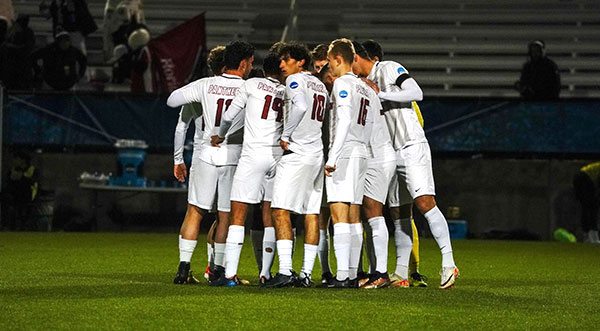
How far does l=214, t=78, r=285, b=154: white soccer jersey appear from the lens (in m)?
8.83

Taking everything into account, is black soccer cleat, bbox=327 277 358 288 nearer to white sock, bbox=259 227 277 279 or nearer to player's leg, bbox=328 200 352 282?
player's leg, bbox=328 200 352 282

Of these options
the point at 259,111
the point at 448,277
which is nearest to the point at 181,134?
the point at 259,111

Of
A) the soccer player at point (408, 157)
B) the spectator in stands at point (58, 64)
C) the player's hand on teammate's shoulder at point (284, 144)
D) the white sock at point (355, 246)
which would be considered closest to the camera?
the player's hand on teammate's shoulder at point (284, 144)

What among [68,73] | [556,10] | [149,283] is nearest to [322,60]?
[149,283]

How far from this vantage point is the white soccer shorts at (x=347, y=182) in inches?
346

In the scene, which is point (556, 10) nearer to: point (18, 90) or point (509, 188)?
point (509, 188)

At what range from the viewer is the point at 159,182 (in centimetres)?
1845

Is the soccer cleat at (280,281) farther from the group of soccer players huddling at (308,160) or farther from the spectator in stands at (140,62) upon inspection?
the spectator in stands at (140,62)

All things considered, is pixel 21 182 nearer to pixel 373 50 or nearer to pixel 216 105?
pixel 216 105

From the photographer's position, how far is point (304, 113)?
8.57 metres

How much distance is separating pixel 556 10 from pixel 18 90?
38.0ft

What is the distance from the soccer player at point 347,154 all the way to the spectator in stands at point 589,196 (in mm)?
9786

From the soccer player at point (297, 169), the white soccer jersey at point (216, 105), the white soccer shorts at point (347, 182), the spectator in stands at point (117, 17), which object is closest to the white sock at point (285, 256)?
the soccer player at point (297, 169)

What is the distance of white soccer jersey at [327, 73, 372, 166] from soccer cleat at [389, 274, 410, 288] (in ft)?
3.60
